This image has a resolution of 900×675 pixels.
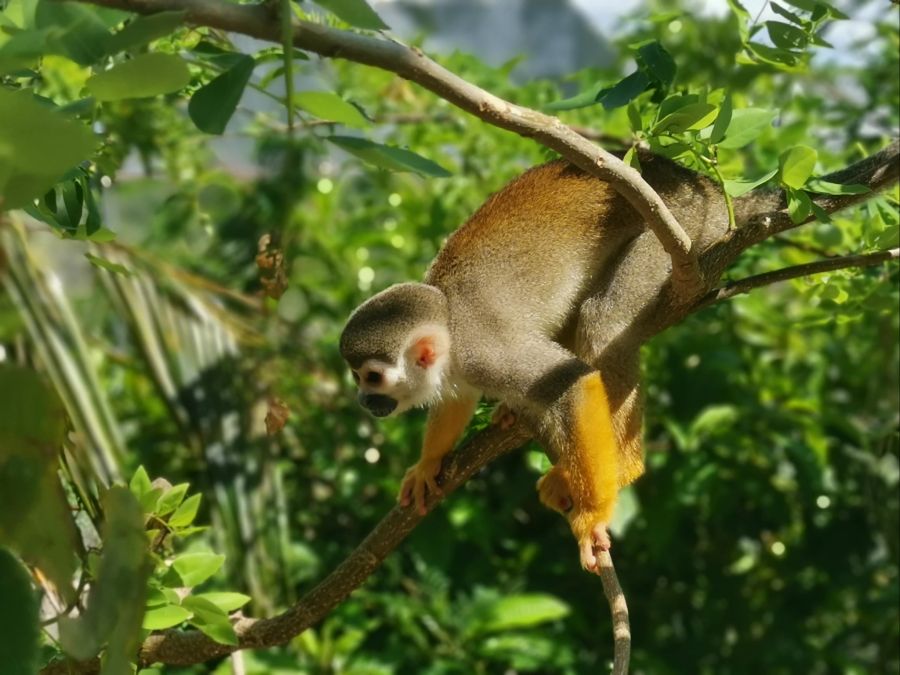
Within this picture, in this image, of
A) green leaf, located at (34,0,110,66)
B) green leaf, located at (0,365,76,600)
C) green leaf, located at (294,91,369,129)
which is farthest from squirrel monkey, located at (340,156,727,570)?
green leaf, located at (0,365,76,600)

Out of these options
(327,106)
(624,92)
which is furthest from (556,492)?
(327,106)

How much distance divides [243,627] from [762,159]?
2176 mm

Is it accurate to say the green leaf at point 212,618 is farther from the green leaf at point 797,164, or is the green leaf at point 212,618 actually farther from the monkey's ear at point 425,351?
the green leaf at point 797,164

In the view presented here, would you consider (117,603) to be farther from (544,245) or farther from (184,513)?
(544,245)

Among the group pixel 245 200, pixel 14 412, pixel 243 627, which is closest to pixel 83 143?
pixel 14 412

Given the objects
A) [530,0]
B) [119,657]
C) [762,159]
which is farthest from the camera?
[530,0]

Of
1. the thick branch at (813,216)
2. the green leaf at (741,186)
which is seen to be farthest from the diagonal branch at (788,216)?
the green leaf at (741,186)

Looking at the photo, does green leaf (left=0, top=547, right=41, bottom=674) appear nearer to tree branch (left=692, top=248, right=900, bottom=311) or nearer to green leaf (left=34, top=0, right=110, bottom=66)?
green leaf (left=34, top=0, right=110, bottom=66)

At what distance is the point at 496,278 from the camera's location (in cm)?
284

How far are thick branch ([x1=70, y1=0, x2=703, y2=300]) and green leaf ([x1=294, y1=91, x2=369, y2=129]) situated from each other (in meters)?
0.07

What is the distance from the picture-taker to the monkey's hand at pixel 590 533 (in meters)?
2.50

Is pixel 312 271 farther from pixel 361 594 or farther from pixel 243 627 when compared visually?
pixel 243 627

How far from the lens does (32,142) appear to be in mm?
982

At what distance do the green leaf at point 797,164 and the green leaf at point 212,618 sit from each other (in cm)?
131
